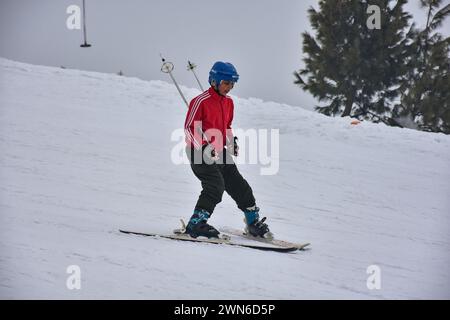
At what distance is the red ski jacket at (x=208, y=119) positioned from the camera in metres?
5.04

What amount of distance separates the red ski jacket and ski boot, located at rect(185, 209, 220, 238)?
532 mm

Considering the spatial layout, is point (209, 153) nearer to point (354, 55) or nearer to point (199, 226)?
point (199, 226)

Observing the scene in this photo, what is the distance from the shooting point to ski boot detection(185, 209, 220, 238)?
5184 mm

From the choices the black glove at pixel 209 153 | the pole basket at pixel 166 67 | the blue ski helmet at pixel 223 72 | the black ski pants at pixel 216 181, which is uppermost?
the pole basket at pixel 166 67

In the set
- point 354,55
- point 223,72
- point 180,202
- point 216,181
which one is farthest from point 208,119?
point 354,55

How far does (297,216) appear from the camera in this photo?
6.59m

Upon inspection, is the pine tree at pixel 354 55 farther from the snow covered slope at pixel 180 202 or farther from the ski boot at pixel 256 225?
the ski boot at pixel 256 225

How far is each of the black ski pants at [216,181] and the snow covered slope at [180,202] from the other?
37 cm

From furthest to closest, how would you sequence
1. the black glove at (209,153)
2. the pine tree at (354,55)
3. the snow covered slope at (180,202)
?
the pine tree at (354,55), the black glove at (209,153), the snow covered slope at (180,202)

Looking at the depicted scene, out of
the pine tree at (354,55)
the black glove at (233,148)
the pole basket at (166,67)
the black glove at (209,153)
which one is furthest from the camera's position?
the pine tree at (354,55)

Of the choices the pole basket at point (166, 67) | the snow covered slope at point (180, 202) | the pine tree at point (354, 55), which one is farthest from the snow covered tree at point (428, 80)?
the pole basket at point (166, 67)

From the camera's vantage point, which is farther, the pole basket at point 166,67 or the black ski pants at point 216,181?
the pole basket at point 166,67

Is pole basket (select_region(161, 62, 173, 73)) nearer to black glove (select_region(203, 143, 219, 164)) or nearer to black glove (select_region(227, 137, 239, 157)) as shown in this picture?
black glove (select_region(227, 137, 239, 157))

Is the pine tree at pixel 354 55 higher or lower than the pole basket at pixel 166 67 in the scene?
higher
